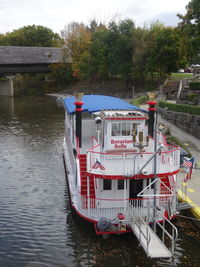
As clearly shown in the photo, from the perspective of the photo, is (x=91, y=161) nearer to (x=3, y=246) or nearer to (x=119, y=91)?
(x=3, y=246)

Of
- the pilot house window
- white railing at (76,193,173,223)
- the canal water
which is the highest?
the pilot house window

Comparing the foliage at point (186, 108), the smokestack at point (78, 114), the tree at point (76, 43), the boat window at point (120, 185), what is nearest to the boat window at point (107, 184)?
the boat window at point (120, 185)

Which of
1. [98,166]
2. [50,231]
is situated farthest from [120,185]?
[50,231]

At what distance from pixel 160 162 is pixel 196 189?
563cm

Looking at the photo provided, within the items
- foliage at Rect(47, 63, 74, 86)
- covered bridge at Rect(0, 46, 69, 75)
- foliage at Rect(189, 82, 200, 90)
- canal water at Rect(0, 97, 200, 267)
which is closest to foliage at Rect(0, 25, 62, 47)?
covered bridge at Rect(0, 46, 69, 75)

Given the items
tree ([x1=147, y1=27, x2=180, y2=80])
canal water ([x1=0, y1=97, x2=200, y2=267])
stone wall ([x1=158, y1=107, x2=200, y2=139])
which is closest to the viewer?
canal water ([x1=0, y1=97, x2=200, y2=267])

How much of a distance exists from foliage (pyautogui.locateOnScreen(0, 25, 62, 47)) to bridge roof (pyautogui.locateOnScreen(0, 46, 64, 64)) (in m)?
21.7

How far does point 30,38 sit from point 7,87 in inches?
1373

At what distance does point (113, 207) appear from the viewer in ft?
56.2

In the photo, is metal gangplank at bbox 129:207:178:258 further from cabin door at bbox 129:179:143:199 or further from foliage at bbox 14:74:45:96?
foliage at bbox 14:74:45:96

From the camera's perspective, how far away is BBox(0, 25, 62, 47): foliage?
402 feet

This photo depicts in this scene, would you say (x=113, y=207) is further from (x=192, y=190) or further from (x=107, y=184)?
(x=192, y=190)

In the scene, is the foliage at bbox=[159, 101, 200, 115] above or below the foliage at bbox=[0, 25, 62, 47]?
below

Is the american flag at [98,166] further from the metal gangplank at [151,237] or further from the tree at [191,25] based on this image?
the tree at [191,25]
